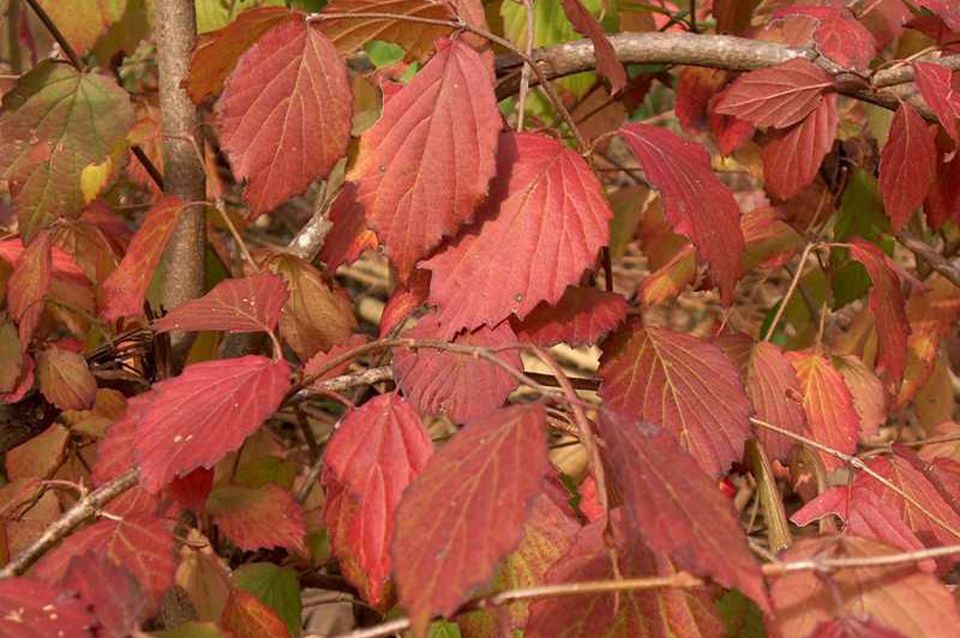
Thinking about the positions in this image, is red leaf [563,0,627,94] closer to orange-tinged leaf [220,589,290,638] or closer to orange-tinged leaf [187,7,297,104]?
orange-tinged leaf [187,7,297,104]

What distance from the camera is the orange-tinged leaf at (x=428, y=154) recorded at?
2.95 ft

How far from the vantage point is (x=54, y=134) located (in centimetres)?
118

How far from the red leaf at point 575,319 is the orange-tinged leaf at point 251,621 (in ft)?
0.97

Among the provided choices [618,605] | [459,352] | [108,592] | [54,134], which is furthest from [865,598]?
[54,134]

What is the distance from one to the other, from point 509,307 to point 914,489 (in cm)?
35

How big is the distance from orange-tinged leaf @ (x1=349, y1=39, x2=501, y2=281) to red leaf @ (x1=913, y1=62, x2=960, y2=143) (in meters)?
0.43

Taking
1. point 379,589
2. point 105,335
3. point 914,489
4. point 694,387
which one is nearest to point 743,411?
point 694,387

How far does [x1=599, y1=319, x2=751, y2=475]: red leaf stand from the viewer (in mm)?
931

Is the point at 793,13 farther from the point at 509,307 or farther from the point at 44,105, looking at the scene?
the point at 44,105

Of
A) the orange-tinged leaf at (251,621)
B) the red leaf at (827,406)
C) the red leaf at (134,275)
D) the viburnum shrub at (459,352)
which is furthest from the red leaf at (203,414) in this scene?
the red leaf at (827,406)

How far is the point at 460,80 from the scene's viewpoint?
3.00 ft

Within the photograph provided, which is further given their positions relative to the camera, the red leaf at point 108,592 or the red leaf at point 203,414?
the red leaf at point 203,414

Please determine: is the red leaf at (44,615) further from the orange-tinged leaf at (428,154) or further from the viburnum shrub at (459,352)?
the orange-tinged leaf at (428,154)

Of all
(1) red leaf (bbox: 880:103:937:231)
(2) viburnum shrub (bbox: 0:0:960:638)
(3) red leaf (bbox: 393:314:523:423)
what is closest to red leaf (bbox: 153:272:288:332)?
(2) viburnum shrub (bbox: 0:0:960:638)
